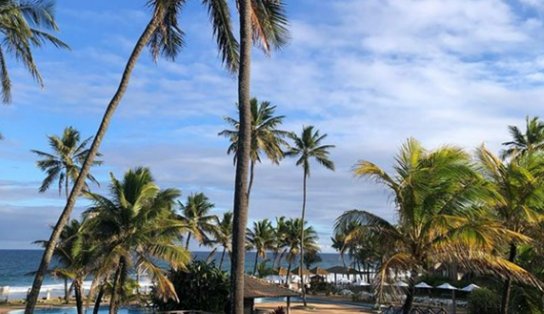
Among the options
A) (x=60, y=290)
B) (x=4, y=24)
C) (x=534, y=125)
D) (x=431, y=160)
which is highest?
(x=534, y=125)

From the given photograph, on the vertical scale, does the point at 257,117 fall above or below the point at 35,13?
above

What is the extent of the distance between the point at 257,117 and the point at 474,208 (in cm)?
2562

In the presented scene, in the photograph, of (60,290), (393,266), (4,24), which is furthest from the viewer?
(60,290)

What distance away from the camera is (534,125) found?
3616 cm

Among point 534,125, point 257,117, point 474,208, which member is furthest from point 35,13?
point 534,125

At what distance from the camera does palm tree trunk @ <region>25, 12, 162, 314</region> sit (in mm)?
12391

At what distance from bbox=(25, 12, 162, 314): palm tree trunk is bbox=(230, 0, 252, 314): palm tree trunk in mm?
3344

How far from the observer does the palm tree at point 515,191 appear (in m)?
14.1

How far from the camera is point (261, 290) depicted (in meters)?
23.8

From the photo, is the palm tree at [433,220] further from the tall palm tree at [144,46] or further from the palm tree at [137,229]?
the palm tree at [137,229]

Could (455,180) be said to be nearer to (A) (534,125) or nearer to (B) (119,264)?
(B) (119,264)

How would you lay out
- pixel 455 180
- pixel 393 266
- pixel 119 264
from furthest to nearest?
pixel 119 264 → pixel 455 180 → pixel 393 266

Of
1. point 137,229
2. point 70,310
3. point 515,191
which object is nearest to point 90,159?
point 137,229

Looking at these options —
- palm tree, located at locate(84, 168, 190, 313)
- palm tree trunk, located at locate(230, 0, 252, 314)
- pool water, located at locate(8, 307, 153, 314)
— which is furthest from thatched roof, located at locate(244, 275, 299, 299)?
palm tree trunk, located at locate(230, 0, 252, 314)
